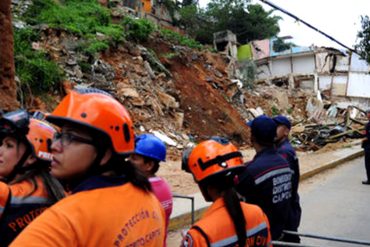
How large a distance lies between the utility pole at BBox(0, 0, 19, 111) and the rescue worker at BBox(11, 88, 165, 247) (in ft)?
27.5

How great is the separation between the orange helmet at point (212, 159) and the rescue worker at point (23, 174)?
0.73 m

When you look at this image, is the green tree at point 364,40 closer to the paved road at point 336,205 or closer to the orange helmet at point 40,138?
the paved road at point 336,205

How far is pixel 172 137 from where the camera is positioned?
15492mm

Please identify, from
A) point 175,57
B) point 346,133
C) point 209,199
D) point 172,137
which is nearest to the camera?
point 209,199

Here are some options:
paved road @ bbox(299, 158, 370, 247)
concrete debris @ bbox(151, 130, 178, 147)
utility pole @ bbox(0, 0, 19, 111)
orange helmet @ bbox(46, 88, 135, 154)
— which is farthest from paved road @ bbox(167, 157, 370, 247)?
utility pole @ bbox(0, 0, 19, 111)

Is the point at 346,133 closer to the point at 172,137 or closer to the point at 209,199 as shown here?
the point at 172,137

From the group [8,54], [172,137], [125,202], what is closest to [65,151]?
[125,202]

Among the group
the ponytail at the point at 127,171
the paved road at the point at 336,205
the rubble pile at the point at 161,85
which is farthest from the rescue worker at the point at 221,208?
the rubble pile at the point at 161,85

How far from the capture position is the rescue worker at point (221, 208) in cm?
209

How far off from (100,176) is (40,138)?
93 centimetres

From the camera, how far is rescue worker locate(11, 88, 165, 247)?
1385mm

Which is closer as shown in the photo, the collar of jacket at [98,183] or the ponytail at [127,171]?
the collar of jacket at [98,183]

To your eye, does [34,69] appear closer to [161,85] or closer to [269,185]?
[161,85]

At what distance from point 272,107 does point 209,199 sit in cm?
2619
